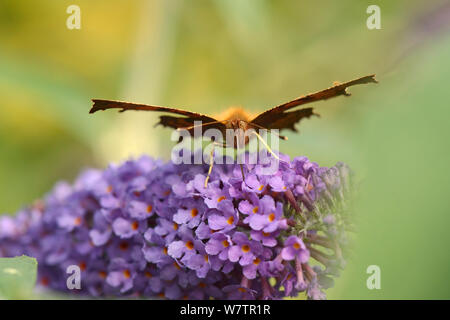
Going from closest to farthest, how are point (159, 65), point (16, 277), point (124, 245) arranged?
1. point (16, 277)
2. point (124, 245)
3. point (159, 65)

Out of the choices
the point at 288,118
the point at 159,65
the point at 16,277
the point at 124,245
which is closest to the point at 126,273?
the point at 124,245

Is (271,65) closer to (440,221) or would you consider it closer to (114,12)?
(114,12)

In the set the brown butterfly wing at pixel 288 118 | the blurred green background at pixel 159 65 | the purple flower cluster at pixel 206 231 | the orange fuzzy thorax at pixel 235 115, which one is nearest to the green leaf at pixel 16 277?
the purple flower cluster at pixel 206 231

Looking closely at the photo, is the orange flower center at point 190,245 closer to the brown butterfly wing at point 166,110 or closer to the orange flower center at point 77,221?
the brown butterfly wing at point 166,110

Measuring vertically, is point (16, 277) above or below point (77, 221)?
below

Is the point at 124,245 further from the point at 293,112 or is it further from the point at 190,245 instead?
the point at 293,112
